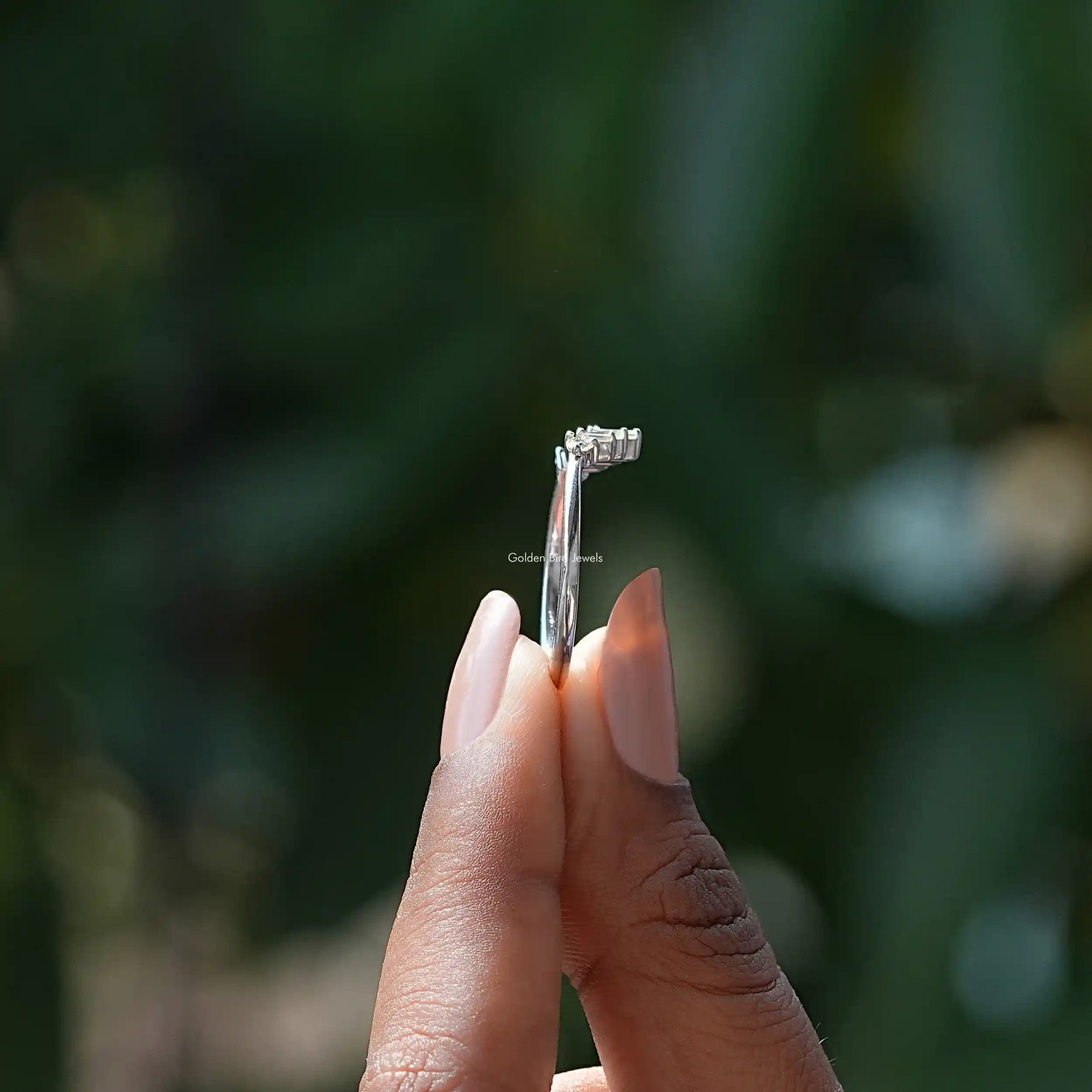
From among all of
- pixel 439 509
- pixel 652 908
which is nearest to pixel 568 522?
pixel 652 908

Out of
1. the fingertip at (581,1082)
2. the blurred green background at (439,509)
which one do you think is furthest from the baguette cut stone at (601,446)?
the blurred green background at (439,509)

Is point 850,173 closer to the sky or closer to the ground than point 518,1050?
closer to the sky

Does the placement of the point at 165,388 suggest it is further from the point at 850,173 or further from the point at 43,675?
the point at 850,173

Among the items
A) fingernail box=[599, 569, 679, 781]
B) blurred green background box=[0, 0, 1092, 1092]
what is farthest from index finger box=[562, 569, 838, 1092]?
blurred green background box=[0, 0, 1092, 1092]

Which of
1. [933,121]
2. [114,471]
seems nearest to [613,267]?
[933,121]

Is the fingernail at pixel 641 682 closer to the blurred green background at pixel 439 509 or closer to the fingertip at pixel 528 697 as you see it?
the fingertip at pixel 528 697

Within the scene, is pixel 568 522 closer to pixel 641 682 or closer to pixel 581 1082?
pixel 641 682

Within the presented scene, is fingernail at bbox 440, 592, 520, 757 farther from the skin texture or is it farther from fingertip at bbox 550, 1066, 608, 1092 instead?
fingertip at bbox 550, 1066, 608, 1092
